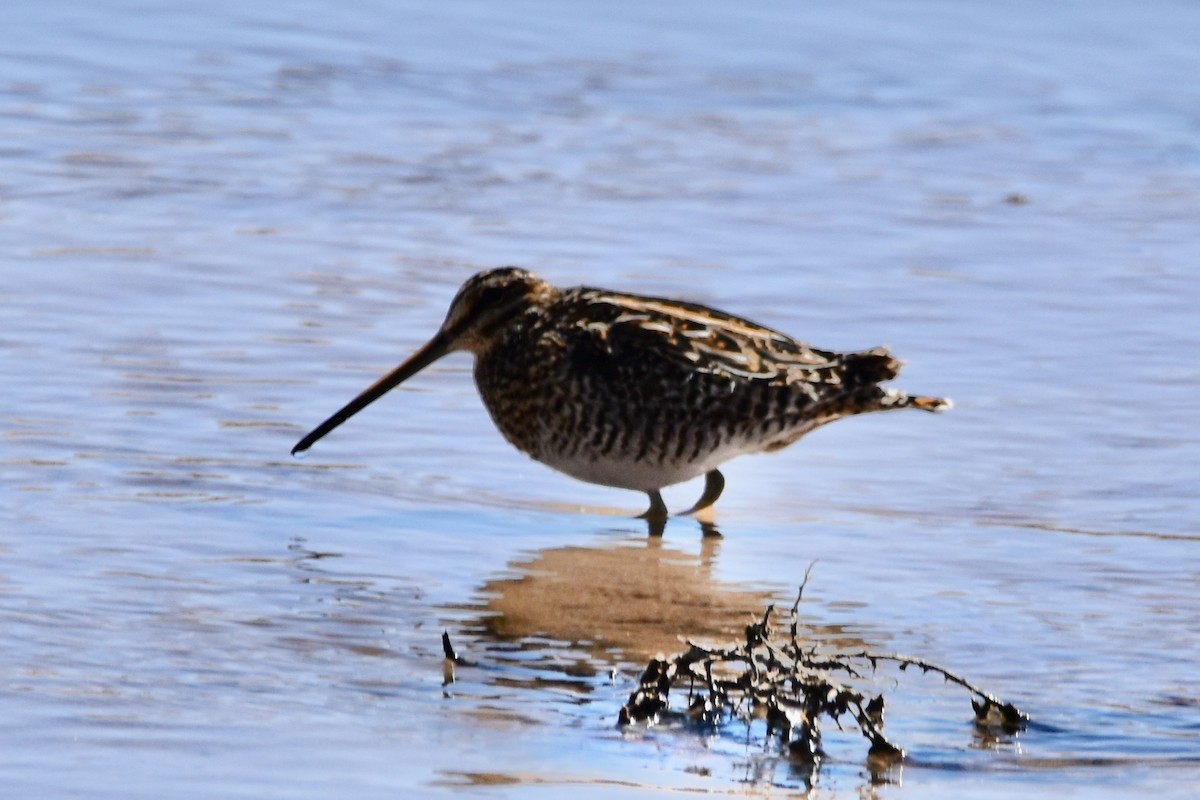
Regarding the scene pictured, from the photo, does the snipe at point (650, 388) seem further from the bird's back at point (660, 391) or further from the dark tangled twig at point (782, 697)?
the dark tangled twig at point (782, 697)

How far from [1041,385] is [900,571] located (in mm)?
2300

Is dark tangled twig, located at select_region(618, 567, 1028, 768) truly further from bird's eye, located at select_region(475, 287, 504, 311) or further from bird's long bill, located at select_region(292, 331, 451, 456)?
bird's eye, located at select_region(475, 287, 504, 311)

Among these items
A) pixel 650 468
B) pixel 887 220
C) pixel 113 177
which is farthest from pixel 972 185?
pixel 650 468

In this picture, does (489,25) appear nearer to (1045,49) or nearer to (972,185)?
(1045,49)

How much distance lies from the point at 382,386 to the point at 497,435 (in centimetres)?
57

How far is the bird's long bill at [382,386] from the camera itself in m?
7.35

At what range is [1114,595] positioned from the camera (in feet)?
20.3

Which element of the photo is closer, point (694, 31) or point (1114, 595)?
point (1114, 595)

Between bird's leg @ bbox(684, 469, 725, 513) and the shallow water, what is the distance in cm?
11

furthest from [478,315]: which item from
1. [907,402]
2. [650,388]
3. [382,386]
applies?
[907,402]

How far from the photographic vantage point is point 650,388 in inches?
285

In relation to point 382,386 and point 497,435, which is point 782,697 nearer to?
point 382,386

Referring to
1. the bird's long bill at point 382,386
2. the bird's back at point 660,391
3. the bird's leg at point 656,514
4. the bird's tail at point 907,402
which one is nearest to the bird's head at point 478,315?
the bird's long bill at point 382,386

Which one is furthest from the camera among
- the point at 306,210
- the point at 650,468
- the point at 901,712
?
the point at 306,210
